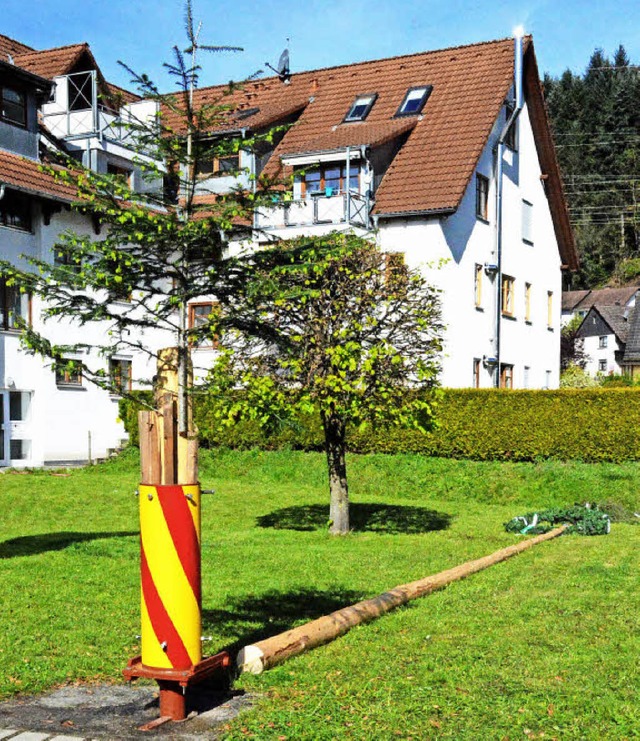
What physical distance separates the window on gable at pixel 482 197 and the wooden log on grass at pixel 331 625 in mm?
23094

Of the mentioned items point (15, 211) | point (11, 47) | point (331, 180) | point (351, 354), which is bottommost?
point (351, 354)

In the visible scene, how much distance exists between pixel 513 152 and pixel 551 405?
47.4ft

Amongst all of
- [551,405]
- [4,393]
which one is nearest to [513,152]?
[551,405]

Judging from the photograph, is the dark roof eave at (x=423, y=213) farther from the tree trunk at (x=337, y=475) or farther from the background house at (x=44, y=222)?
the tree trunk at (x=337, y=475)

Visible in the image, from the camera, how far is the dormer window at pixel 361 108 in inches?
1388

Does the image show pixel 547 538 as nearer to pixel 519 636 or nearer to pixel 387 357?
pixel 387 357

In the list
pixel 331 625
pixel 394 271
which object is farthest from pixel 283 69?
pixel 331 625

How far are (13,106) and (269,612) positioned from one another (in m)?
23.3

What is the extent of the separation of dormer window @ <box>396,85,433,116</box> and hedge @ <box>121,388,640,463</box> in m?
12.7

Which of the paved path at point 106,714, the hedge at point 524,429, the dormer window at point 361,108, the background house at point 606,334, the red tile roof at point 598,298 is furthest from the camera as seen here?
the red tile roof at point 598,298

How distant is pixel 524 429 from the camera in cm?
2525

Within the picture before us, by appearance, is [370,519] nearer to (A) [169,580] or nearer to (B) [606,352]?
(A) [169,580]

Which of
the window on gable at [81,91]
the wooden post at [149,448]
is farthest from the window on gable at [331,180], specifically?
the wooden post at [149,448]

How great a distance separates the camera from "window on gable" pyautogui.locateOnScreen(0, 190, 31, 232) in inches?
1106
